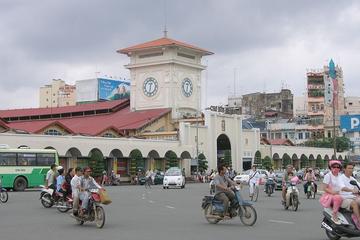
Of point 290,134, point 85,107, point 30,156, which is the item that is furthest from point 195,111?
point 30,156

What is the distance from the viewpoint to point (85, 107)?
98.1 metres

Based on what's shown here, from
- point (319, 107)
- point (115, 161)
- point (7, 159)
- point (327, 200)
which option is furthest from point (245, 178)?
point (319, 107)

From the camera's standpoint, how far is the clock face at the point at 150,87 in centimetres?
9056

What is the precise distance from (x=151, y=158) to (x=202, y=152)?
9.44 meters

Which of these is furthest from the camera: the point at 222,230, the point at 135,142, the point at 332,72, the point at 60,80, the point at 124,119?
the point at 60,80

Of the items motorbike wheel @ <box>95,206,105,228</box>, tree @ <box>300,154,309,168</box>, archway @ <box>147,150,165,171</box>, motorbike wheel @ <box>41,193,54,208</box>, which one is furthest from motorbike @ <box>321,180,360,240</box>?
tree @ <box>300,154,309,168</box>

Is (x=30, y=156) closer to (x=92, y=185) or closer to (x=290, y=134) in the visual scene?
(x=92, y=185)

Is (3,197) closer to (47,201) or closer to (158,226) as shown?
(47,201)

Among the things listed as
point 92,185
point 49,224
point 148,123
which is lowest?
point 49,224

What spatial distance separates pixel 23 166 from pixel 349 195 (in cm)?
3205

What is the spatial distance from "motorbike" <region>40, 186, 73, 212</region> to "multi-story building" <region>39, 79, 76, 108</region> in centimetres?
13466

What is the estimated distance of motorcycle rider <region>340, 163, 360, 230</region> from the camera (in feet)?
38.3

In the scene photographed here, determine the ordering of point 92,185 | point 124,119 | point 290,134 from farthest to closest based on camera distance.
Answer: point 290,134 → point 124,119 → point 92,185

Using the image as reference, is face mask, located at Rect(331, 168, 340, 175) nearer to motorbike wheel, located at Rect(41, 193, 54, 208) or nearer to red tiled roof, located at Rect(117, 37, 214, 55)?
motorbike wheel, located at Rect(41, 193, 54, 208)
